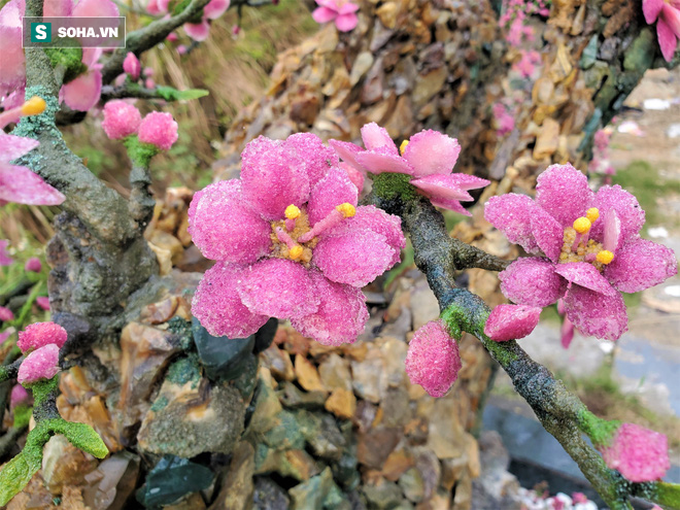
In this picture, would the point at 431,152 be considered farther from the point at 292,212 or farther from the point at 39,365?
the point at 39,365

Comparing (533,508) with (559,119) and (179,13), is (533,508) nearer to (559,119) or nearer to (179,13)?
(559,119)

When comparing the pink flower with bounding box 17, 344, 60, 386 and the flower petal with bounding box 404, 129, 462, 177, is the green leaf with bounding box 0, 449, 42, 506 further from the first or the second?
the flower petal with bounding box 404, 129, 462, 177

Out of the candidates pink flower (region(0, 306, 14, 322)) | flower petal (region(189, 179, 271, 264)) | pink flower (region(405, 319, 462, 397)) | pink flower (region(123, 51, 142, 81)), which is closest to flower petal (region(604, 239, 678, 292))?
pink flower (region(405, 319, 462, 397))

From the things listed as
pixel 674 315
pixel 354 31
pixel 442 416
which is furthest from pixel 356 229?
pixel 674 315

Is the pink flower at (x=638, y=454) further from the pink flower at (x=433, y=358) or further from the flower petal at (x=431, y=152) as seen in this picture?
the flower petal at (x=431, y=152)

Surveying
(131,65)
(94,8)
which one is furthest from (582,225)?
(131,65)

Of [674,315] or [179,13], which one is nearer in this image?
[179,13]
